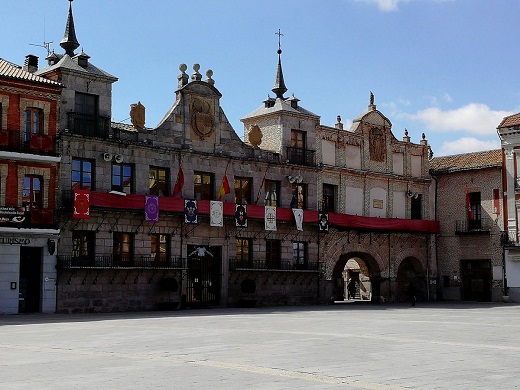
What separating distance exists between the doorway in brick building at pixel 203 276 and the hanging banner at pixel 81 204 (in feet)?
24.1

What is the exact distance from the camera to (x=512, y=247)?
5016 cm

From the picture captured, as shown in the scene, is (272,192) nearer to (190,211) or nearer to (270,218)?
(270,218)

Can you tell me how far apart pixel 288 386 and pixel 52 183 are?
26.8 meters

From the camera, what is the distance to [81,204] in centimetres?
3578

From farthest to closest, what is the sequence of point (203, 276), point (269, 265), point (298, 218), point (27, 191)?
point (298, 218) < point (269, 265) < point (203, 276) < point (27, 191)

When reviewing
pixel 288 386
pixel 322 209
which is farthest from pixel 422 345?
pixel 322 209

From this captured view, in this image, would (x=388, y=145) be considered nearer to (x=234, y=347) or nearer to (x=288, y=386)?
(x=234, y=347)

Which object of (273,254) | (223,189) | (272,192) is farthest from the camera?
(272,192)

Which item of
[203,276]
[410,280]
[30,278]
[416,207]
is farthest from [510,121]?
[30,278]

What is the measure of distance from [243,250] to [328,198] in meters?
7.80

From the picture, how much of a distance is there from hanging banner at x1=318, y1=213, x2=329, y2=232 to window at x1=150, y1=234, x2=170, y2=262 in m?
10.2

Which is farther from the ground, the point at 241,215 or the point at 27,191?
the point at 27,191

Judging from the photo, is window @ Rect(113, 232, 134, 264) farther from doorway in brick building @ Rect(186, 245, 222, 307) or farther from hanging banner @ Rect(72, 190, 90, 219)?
doorway in brick building @ Rect(186, 245, 222, 307)

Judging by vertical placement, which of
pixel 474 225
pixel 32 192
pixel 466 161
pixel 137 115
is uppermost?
pixel 137 115
